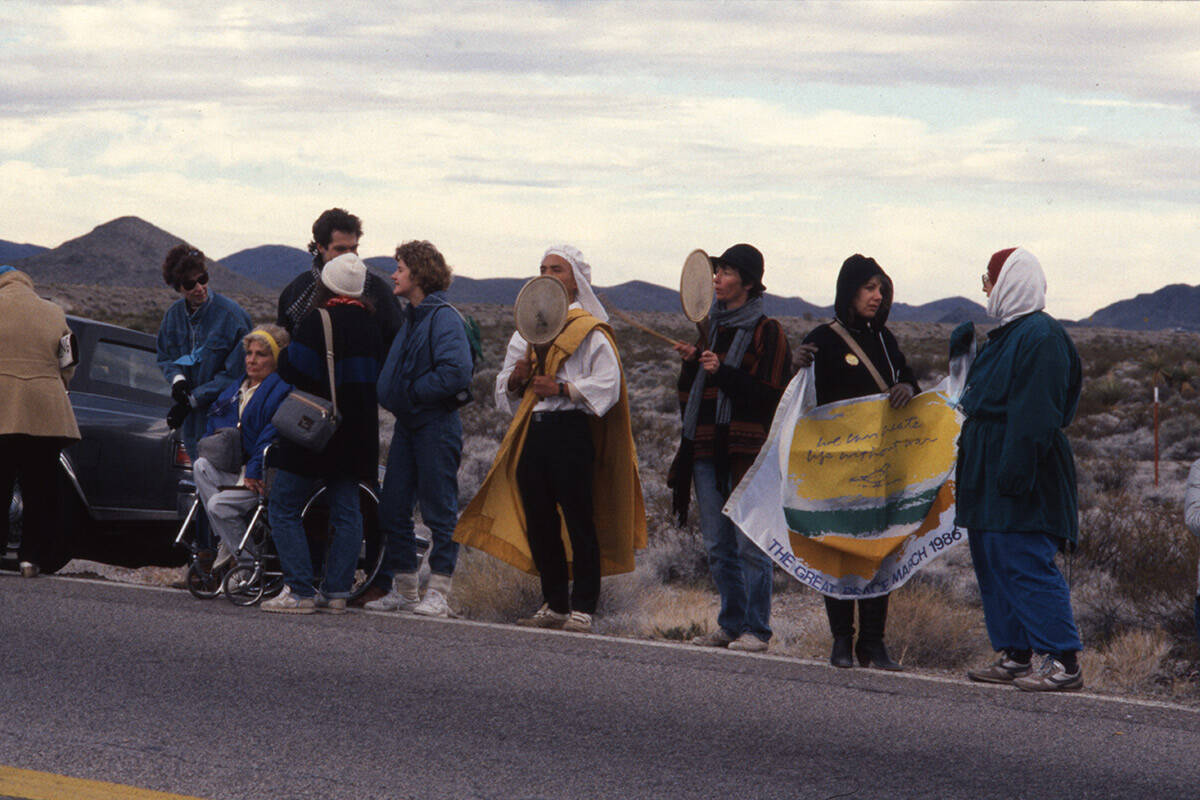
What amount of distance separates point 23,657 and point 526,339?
2.87m

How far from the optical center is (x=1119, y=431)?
27.4 meters

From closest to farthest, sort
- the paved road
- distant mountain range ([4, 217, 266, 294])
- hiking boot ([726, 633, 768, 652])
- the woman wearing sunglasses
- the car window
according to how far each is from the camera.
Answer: the paved road
hiking boot ([726, 633, 768, 652])
the woman wearing sunglasses
the car window
distant mountain range ([4, 217, 266, 294])

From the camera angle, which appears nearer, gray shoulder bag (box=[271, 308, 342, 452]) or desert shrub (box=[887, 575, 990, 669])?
gray shoulder bag (box=[271, 308, 342, 452])

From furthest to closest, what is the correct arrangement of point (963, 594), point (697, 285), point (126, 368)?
1. point (963, 594)
2. point (126, 368)
3. point (697, 285)

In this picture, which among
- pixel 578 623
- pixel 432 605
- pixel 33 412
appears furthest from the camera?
pixel 33 412

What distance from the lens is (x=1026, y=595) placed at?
6570mm

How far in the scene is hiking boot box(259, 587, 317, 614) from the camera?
8148 mm

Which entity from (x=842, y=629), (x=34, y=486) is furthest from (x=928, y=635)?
(x=34, y=486)

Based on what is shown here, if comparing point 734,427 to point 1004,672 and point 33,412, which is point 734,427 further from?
point 33,412

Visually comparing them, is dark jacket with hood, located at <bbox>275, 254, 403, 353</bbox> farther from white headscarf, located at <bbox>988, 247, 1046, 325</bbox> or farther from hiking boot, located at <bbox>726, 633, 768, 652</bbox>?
white headscarf, located at <bbox>988, 247, 1046, 325</bbox>

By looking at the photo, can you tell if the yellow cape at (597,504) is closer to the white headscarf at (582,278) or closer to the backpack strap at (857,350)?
the white headscarf at (582,278)

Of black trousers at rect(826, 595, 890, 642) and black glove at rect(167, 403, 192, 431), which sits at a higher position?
black glove at rect(167, 403, 192, 431)

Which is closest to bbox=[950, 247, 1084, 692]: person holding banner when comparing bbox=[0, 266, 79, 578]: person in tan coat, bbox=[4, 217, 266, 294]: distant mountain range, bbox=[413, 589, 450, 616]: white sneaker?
bbox=[413, 589, 450, 616]: white sneaker

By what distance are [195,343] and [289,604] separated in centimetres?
190
